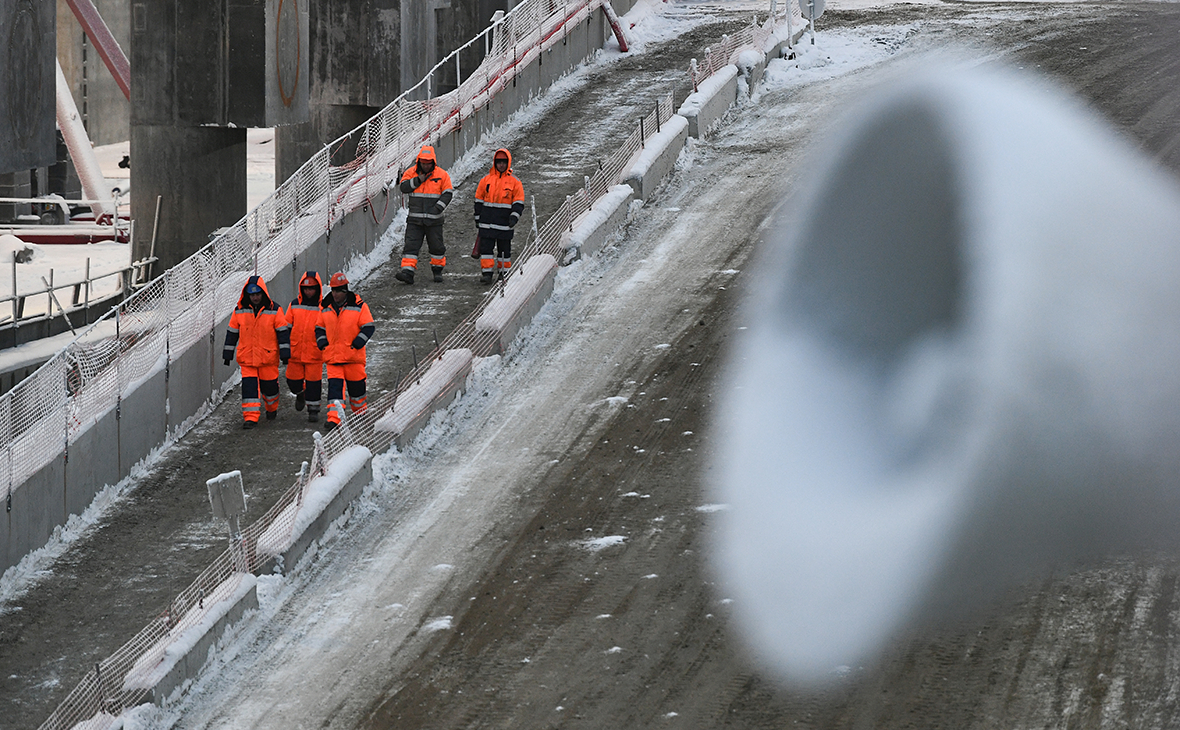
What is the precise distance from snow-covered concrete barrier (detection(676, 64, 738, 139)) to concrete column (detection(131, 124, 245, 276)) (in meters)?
6.74

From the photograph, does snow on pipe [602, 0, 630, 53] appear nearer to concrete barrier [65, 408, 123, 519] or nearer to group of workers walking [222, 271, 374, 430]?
group of workers walking [222, 271, 374, 430]

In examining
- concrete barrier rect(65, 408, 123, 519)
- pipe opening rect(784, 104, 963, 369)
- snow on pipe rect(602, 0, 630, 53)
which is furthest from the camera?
snow on pipe rect(602, 0, 630, 53)

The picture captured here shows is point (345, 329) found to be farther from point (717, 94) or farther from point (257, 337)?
point (717, 94)

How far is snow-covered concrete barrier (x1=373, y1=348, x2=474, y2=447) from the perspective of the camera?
45.6ft

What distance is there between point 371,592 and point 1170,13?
24.2 m

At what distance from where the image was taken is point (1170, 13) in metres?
30.1

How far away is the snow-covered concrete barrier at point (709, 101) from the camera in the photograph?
22281mm

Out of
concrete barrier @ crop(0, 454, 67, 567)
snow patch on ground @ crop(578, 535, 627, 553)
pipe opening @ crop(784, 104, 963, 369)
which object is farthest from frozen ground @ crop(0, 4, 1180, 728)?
concrete barrier @ crop(0, 454, 67, 567)

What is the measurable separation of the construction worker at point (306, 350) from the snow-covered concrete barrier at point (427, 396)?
916mm

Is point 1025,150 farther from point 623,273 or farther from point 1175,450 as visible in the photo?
point 1175,450

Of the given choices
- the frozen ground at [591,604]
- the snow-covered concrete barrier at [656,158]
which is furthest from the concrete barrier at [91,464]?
the snow-covered concrete barrier at [656,158]

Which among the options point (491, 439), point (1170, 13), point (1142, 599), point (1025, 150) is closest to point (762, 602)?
point (1142, 599)

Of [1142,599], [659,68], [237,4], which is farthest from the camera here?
[659,68]

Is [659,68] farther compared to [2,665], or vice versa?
[659,68]
